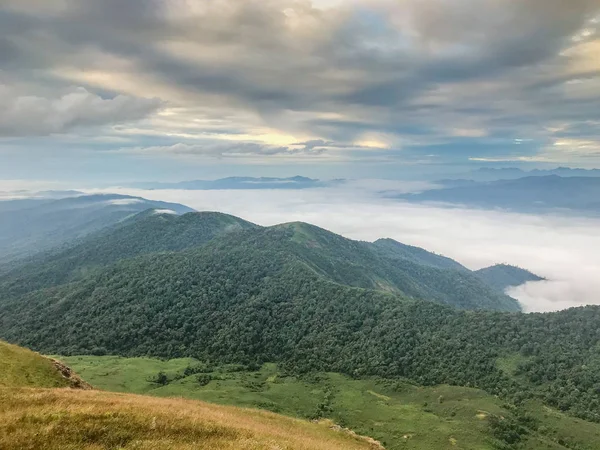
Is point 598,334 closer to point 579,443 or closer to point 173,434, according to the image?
point 579,443

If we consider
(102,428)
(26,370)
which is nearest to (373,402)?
(26,370)

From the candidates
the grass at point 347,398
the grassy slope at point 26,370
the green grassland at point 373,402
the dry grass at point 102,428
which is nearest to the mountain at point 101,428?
the dry grass at point 102,428

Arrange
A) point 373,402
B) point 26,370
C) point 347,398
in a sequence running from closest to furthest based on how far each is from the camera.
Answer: point 26,370 < point 373,402 < point 347,398

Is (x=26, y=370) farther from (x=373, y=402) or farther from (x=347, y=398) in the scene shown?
(x=373, y=402)

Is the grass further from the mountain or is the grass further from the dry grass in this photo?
the mountain

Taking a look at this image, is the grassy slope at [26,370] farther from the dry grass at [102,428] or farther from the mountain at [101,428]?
the dry grass at [102,428]
